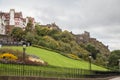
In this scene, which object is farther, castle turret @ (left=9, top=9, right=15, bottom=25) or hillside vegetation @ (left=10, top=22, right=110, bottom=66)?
castle turret @ (left=9, top=9, right=15, bottom=25)

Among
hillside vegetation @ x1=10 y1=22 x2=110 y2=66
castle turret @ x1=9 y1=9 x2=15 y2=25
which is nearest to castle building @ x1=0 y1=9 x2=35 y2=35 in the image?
castle turret @ x1=9 y1=9 x2=15 y2=25

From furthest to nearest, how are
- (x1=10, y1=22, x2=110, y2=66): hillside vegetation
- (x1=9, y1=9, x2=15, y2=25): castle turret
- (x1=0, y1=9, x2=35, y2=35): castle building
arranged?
(x1=9, y1=9, x2=15, y2=25): castle turret < (x1=0, y1=9, x2=35, y2=35): castle building < (x1=10, y1=22, x2=110, y2=66): hillside vegetation

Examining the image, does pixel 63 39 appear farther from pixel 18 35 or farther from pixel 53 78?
pixel 53 78

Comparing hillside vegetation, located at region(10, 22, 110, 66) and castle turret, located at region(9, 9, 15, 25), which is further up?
castle turret, located at region(9, 9, 15, 25)

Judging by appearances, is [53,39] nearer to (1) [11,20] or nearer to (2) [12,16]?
(1) [11,20]

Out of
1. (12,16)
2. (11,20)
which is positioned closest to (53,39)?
(11,20)

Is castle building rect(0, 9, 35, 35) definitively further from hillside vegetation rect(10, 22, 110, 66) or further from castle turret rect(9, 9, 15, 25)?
hillside vegetation rect(10, 22, 110, 66)

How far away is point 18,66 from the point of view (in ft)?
113

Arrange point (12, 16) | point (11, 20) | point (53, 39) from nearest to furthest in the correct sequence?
point (53, 39)
point (11, 20)
point (12, 16)

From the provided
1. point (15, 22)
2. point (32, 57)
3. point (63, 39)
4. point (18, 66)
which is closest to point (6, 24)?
point (15, 22)

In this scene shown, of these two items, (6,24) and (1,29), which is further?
(6,24)

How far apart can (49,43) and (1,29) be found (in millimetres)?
41201

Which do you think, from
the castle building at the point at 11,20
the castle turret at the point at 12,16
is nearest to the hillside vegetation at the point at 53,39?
the castle building at the point at 11,20

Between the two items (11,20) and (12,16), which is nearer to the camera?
(11,20)
